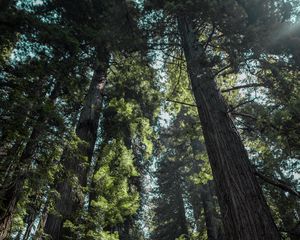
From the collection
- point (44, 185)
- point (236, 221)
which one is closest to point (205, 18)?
point (236, 221)

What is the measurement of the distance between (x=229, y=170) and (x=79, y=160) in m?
3.99

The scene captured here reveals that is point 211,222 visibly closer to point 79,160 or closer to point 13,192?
point 79,160

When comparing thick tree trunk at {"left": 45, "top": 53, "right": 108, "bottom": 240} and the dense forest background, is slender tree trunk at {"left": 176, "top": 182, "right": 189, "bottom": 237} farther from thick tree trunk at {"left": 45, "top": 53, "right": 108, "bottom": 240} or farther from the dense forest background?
thick tree trunk at {"left": 45, "top": 53, "right": 108, "bottom": 240}

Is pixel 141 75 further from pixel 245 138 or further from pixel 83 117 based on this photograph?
pixel 245 138

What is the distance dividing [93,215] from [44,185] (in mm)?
3041

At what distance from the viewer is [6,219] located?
504cm

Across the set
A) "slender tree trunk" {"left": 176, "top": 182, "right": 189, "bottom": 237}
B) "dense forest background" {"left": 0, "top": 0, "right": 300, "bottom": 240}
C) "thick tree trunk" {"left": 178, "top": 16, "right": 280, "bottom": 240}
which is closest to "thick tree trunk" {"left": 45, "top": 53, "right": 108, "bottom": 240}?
"dense forest background" {"left": 0, "top": 0, "right": 300, "bottom": 240}

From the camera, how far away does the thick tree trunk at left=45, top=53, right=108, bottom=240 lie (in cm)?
708

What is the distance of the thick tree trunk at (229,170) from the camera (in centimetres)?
441

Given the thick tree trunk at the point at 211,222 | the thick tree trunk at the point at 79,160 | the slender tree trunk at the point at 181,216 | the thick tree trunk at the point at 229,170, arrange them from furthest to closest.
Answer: the slender tree trunk at the point at 181,216 → the thick tree trunk at the point at 211,222 → the thick tree trunk at the point at 79,160 → the thick tree trunk at the point at 229,170

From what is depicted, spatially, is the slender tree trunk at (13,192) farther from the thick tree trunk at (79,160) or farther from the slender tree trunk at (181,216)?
the slender tree trunk at (181,216)

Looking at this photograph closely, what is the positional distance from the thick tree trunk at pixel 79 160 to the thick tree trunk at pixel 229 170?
8.16 feet

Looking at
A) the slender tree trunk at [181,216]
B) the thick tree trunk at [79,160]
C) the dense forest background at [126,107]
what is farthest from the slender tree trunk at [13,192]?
the slender tree trunk at [181,216]

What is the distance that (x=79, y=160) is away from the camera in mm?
7680
